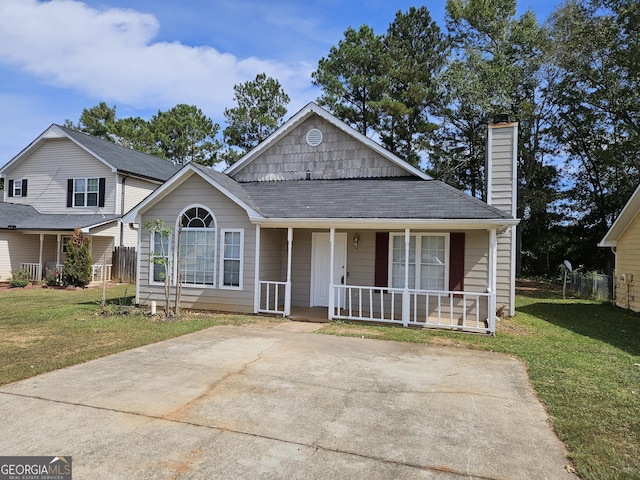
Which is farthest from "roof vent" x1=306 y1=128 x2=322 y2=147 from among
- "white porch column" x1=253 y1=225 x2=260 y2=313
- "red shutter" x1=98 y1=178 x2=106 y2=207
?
"red shutter" x1=98 y1=178 x2=106 y2=207

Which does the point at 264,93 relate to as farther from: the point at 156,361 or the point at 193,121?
the point at 156,361

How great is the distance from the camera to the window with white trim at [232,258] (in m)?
10.4

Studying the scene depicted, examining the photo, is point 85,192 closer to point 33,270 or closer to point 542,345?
point 33,270

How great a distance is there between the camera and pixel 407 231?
9.02 metres

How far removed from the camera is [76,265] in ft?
53.6

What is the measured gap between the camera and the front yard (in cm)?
381

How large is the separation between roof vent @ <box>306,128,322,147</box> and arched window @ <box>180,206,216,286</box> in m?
4.25

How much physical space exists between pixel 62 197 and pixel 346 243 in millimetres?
16733

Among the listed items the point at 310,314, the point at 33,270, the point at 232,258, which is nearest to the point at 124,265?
the point at 33,270

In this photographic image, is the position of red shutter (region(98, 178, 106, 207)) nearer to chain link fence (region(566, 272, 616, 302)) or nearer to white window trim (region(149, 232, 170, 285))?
white window trim (region(149, 232, 170, 285))

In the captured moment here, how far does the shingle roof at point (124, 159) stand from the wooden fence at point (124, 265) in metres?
3.91

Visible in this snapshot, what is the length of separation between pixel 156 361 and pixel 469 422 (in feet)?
14.9

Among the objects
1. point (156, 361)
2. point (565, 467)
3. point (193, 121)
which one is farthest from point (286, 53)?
point (193, 121)

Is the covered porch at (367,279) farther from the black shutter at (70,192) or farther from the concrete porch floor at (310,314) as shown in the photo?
the black shutter at (70,192)
